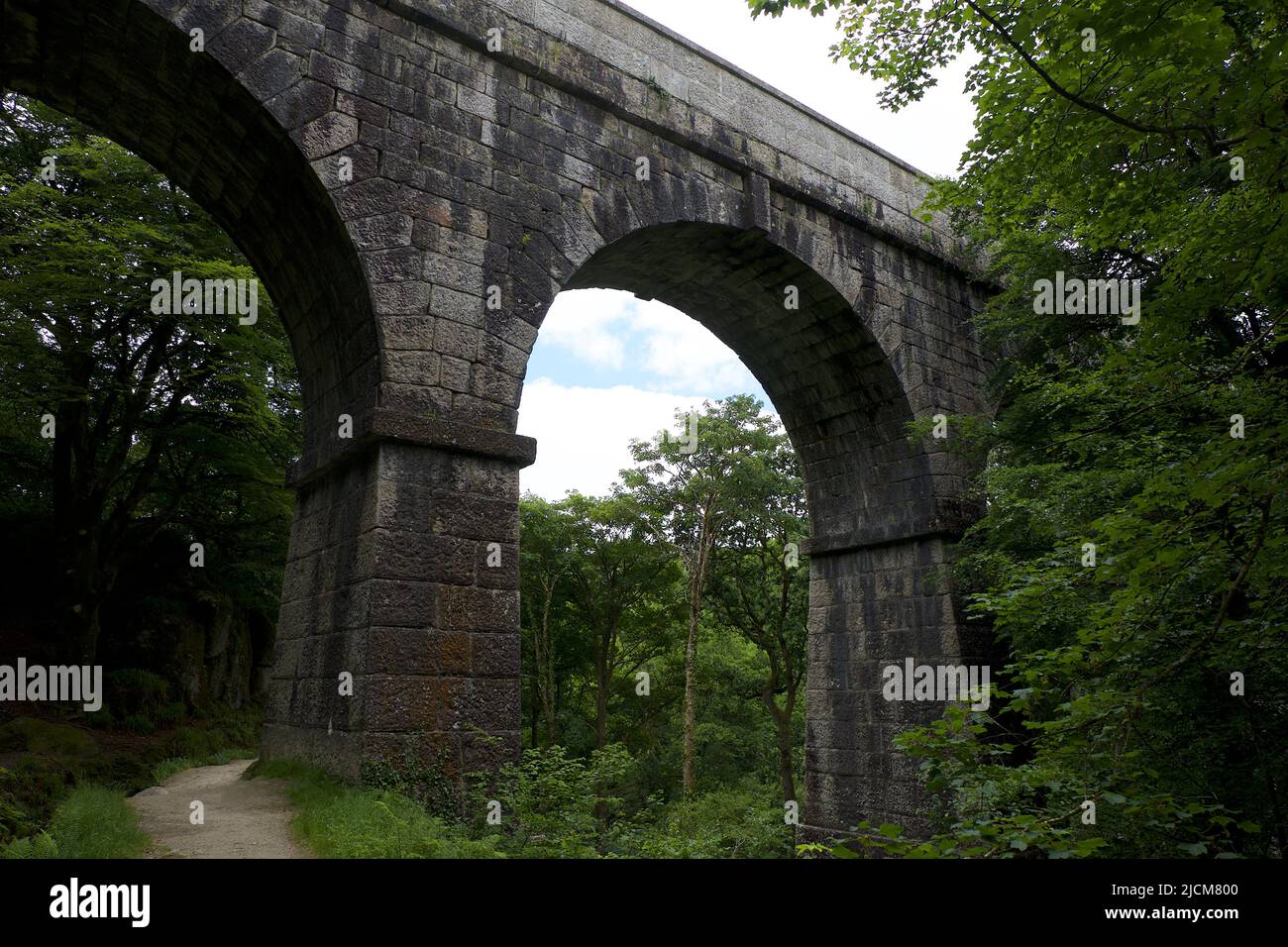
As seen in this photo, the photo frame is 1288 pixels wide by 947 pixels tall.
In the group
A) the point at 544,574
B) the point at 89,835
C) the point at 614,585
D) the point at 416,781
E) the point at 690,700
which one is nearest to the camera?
the point at 89,835

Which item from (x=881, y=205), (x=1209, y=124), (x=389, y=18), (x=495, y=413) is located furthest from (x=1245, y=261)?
(x=881, y=205)

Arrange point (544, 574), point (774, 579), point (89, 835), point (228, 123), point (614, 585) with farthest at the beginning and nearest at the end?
point (614, 585) < point (544, 574) < point (774, 579) < point (228, 123) < point (89, 835)

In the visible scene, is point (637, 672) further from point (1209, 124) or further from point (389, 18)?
point (1209, 124)

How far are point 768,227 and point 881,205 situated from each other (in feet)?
6.67

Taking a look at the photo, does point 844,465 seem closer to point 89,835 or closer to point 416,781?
point 416,781

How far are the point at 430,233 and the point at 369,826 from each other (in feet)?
12.5

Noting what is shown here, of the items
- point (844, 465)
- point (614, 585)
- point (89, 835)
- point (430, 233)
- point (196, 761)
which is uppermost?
point (430, 233)

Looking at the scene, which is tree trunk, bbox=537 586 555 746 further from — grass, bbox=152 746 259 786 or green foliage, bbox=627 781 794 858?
grass, bbox=152 746 259 786

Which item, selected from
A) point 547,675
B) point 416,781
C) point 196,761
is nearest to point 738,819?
point 547,675

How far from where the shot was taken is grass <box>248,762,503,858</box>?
3.92 m

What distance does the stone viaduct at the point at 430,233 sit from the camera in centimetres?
528

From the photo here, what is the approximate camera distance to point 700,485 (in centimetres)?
1706

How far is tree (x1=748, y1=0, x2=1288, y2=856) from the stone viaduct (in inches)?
72.2

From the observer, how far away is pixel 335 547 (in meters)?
5.72
